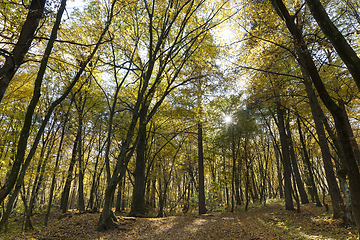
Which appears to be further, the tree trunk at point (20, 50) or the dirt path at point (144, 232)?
the dirt path at point (144, 232)

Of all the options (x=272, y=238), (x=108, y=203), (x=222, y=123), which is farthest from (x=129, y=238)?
(x=222, y=123)

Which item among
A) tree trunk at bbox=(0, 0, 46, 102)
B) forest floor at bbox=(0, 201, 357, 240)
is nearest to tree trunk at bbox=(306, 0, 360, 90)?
tree trunk at bbox=(0, 0, 46, 102)

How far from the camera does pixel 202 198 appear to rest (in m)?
12.9

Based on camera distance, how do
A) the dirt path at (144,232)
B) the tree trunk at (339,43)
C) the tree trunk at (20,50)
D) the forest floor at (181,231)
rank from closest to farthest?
1. the tree trunk at (339,43)
2. the tree trunk at (20,50)
3. the forest floor at (181,231)
4. the dirt path at (144,232)

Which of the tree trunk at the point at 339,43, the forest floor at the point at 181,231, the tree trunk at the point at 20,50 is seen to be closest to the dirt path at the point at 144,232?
the forest floor at the point at 181,231

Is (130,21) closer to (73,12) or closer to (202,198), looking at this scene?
(73,12)

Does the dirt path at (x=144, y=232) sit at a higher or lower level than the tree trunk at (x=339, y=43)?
lower

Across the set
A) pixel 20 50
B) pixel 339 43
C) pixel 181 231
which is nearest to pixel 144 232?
pixel 181 231

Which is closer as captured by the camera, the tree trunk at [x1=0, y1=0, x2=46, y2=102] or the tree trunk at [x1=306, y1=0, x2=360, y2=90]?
the tree trunk at [x1=306, y1=0, x2=360, y2=90]

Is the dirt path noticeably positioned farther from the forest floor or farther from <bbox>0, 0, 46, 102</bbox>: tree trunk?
<bbox>0, 0, 46, 102</bbox>: tree trunk


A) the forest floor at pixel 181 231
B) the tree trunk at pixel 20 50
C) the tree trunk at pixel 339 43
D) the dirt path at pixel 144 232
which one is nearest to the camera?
the tree trunk at pixel 339 43

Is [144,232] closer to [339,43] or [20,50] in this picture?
[20,50]

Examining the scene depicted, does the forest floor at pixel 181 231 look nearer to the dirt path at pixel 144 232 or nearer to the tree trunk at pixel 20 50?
the dirt path at pixel 144 232

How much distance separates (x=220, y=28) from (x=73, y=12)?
6329 mm
